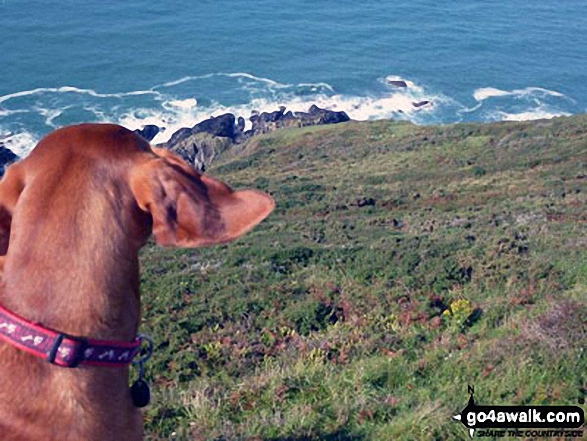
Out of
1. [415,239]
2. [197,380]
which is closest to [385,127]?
[415,239]

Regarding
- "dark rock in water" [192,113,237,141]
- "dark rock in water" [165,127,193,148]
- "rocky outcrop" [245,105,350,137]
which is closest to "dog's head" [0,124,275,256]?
"dark rock in water" [192,113,237,141]

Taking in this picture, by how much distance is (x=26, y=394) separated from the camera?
2869 millimetres

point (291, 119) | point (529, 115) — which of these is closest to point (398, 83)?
point (529, 115)

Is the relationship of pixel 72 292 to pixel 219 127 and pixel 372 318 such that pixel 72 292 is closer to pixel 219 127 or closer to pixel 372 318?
pixel 372 318

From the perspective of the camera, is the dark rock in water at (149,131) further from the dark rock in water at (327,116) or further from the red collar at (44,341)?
the red collar at (44,341)

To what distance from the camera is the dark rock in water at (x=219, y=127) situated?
50.8m

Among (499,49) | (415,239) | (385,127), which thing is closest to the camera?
(415,239)

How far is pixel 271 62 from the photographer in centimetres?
6550

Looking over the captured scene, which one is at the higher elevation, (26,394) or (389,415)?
(26,394)

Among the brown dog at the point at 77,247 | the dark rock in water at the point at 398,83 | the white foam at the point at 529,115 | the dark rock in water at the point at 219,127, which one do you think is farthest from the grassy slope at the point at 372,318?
the dark rock in water at the point at 398,83

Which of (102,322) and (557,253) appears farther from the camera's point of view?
(557,253)

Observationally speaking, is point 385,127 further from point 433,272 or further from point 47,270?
point 47,270

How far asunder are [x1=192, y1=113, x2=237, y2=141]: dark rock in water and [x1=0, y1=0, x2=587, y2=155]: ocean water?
263cm

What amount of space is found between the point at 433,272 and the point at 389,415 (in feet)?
23.3
